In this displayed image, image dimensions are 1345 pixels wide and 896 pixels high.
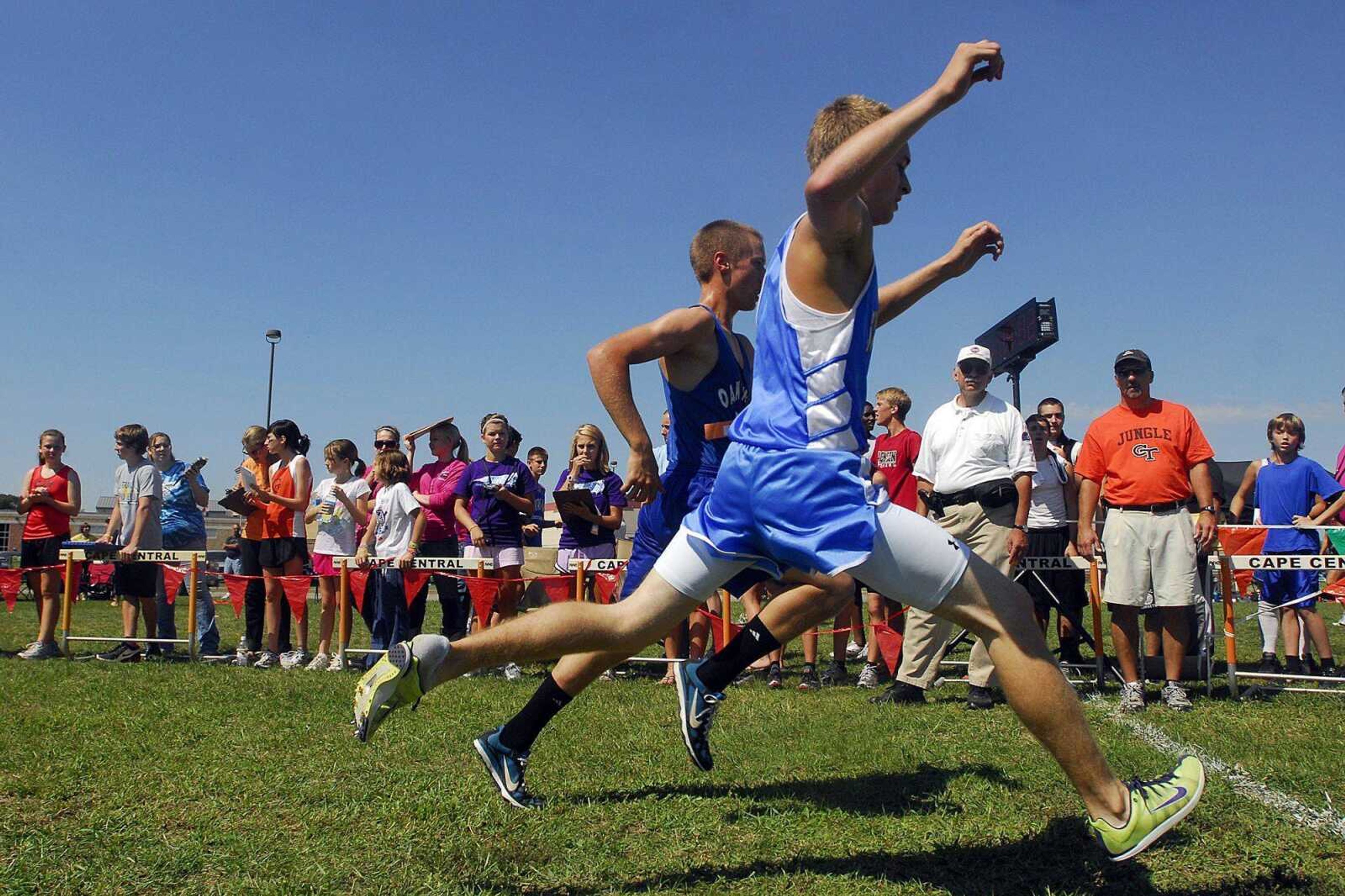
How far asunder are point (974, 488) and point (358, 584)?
5126 mm

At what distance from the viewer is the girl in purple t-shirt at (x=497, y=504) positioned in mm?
9000

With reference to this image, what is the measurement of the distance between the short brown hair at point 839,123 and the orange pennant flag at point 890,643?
4.83m

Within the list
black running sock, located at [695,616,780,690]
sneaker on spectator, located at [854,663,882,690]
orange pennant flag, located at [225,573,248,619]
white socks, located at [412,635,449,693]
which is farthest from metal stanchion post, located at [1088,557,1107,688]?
orange pennant flag, located at [225,573,248,619]

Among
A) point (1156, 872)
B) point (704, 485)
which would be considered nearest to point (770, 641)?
point (704, 485)

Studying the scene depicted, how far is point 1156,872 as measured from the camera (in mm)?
3150

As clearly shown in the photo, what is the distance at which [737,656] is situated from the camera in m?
4.11

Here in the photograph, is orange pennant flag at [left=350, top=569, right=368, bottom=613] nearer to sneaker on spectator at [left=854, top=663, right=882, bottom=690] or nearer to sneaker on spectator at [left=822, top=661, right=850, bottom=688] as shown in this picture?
sneaker on spectator at [left=822, top=661, right=850, bottom=688]

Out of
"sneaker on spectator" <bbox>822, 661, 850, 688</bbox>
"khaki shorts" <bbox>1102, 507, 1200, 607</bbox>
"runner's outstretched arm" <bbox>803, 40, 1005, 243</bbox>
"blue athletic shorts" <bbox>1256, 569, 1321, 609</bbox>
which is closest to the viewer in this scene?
"runner's outstretched arm" <bbox>803, 40, 1005, 243</bbox>

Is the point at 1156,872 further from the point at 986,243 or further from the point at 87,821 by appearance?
the point at 87,821

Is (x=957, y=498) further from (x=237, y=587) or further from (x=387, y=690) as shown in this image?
(x=237, y=587)

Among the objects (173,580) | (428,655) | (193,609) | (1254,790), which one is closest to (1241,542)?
(1254,790)

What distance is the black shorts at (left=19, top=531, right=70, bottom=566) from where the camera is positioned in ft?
32.8

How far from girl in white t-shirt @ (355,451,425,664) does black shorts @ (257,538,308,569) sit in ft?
2.50

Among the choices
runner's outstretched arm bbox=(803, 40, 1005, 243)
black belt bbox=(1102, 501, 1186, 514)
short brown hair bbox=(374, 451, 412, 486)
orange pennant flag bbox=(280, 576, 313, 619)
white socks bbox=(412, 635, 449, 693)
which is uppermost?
runner's outstretched arm bbox=(803, 40, 1005, 243)
